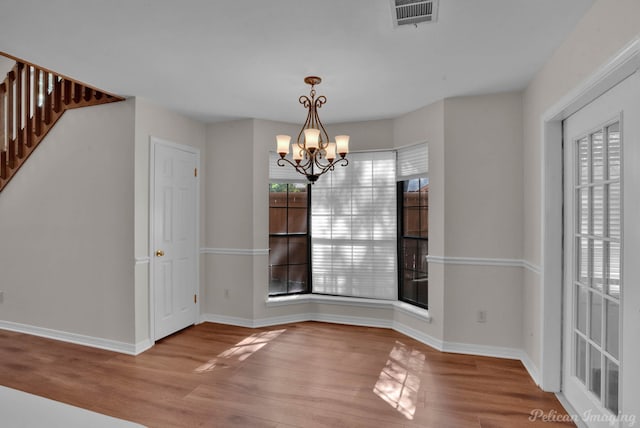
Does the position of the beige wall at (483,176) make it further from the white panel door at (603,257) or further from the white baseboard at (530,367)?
the white baseboard at (530,367)

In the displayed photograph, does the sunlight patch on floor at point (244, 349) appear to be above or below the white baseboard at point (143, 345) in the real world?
below

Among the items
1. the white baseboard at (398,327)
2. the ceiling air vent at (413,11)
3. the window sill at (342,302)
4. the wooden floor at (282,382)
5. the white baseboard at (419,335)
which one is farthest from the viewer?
the window sill at (342,302)

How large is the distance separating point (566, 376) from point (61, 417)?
10.0ft

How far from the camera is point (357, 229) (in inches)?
175

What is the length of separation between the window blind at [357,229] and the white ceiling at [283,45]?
1039 millimetres

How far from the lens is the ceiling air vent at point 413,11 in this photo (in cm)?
196

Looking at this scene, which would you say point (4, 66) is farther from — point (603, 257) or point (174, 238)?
point (603, 257)

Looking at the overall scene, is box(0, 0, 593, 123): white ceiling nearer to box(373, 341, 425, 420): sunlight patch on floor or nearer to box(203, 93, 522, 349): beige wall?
box(203, 93, 522, 349): beige wall

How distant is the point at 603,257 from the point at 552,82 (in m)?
1.28

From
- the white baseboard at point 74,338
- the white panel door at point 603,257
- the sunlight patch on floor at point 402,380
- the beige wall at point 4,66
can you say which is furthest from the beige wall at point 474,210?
the beige wall at point 4,66

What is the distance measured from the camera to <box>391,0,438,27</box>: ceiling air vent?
Result: 1.96m

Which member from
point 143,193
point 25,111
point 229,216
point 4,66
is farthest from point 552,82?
point 4,66

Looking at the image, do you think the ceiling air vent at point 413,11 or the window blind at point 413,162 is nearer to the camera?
the ceiling air vent at point 413,11

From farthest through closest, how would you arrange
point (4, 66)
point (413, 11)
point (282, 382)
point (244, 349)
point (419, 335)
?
point (4, 66)
point (419, 335)
point (244, 349)
point (282, 382)
point (413, 11)
